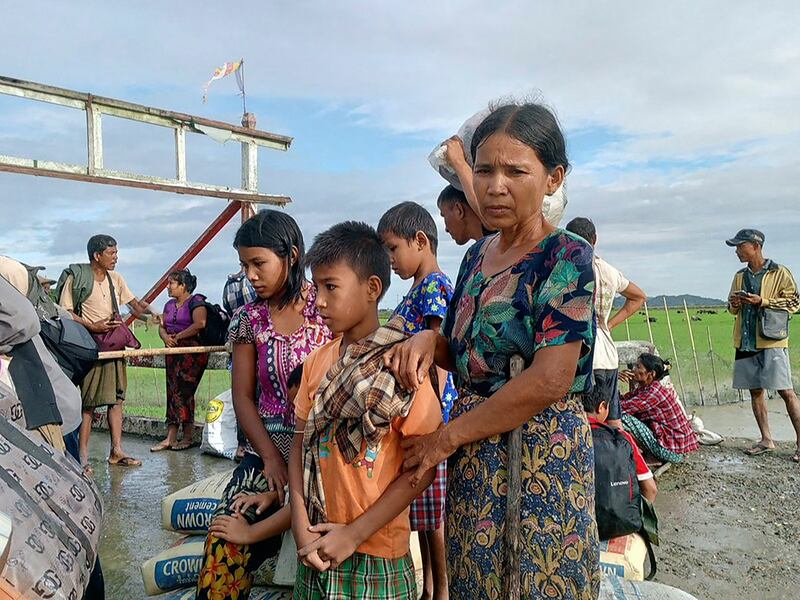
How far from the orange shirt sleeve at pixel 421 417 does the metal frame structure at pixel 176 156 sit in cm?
453

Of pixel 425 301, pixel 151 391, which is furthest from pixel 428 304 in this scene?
pixel 151 391

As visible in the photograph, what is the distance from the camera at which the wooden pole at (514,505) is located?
4.79 ft

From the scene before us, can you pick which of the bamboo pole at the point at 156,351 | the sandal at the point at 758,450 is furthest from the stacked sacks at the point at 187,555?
Answer: the sandal at the point at 758,450

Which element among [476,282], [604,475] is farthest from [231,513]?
[604,475]

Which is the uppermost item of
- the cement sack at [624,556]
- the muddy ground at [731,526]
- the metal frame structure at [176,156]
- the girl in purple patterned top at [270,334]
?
the metal frame structure at [176,156]

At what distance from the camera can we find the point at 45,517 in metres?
1.68

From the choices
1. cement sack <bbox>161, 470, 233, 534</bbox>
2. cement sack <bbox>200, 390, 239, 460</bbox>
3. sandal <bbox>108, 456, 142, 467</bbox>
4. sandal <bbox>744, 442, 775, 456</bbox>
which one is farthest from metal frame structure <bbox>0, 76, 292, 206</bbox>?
sandal <bbox>744, 442, 775, 456</bbox>

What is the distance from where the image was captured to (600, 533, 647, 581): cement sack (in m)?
2.73

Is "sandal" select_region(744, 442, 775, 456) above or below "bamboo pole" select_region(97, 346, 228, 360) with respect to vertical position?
below

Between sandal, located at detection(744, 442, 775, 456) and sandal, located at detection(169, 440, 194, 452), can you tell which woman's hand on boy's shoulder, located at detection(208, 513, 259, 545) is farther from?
sandal, located at detection(744, 442, 775, 456)

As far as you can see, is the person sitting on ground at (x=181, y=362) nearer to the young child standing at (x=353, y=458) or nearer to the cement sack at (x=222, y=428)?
the cement sack at (x=222, y=428)

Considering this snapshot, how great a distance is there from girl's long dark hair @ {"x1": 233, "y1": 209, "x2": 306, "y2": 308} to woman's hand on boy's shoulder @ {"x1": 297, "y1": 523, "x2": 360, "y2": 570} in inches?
A: 38.8

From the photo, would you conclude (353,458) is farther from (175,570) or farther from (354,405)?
(175,570)

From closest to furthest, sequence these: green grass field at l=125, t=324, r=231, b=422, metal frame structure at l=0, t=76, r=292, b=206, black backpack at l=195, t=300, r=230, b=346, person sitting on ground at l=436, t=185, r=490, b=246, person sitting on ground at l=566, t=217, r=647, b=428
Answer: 1. person sitting on ground at l=436, t=185, r=490, b=246
2. person sitting on ground at l=566, t=217, r=647, b=428
3. metal frame structure at l=0, t=76, r=292, b=206
4. black backpack at l=195, t=300, r=230, b=346
5. green grass field at l=125, t=324, r=231, b=422
